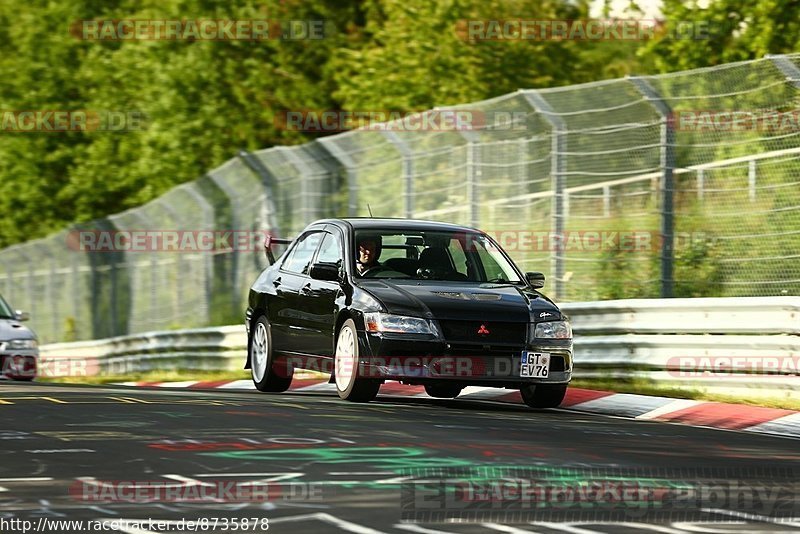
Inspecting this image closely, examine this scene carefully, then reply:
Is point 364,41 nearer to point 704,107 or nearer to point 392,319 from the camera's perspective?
point 704,107

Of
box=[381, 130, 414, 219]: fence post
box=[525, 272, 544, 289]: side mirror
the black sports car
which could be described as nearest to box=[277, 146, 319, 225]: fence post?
box=[381, 130, 414, 219]: fence post

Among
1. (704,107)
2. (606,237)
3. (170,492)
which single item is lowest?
(170,492)

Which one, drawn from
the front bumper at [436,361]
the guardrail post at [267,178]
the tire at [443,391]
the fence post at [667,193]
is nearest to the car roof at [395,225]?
the tire at [443,391]

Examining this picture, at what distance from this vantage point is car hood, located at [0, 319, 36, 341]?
2153 centimetres

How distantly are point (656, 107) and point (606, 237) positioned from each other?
1961mm

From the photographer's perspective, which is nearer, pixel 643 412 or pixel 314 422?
pixel 314 422

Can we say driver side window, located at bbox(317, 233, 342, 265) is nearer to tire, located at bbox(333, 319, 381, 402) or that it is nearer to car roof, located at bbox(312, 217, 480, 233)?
car roof, located at bbox(312, 217, 480, 233)

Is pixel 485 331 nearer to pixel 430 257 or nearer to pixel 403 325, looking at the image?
pixel 403 325

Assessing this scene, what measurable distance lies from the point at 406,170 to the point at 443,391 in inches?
210

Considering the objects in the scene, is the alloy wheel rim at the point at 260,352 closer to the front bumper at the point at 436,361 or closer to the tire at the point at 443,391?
the tire at the point at 443,391

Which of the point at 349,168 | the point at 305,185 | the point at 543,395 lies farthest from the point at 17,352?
the point at 543,395

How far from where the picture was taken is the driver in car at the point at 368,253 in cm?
1425

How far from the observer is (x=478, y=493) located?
8164 millimetres

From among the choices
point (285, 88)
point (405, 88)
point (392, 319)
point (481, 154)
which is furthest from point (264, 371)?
point (285, 88)
